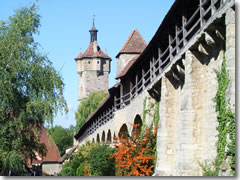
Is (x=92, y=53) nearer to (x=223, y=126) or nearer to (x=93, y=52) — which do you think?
(x=93, y=52)

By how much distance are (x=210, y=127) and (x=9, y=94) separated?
9.37 meters

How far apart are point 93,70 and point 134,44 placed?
47.2 meters

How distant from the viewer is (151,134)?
62.5ft

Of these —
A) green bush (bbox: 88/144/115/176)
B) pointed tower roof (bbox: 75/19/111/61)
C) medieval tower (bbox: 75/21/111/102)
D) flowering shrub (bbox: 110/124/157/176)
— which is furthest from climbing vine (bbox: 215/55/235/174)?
pointed tower roof (bbox: 75/19/111/61)

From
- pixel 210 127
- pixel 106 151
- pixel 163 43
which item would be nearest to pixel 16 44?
pixel 163 43

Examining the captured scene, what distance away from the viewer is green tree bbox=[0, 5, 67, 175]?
64.7 feet

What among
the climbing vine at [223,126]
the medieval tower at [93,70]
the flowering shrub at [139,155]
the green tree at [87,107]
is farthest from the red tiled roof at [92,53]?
the climbing vine at [223,126]

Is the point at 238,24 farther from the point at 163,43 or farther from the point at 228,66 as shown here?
the point at 163,43

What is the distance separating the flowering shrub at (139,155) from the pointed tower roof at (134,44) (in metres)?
16.3

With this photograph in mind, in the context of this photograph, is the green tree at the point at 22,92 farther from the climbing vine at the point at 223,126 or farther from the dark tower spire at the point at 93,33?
the dark tower spire at the point at 93,33

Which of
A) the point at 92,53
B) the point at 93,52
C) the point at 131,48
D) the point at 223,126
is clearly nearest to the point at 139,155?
the point at 223,126

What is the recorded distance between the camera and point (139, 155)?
60.9ft

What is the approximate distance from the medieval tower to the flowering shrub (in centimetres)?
6310

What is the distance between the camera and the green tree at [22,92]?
1972 cm
